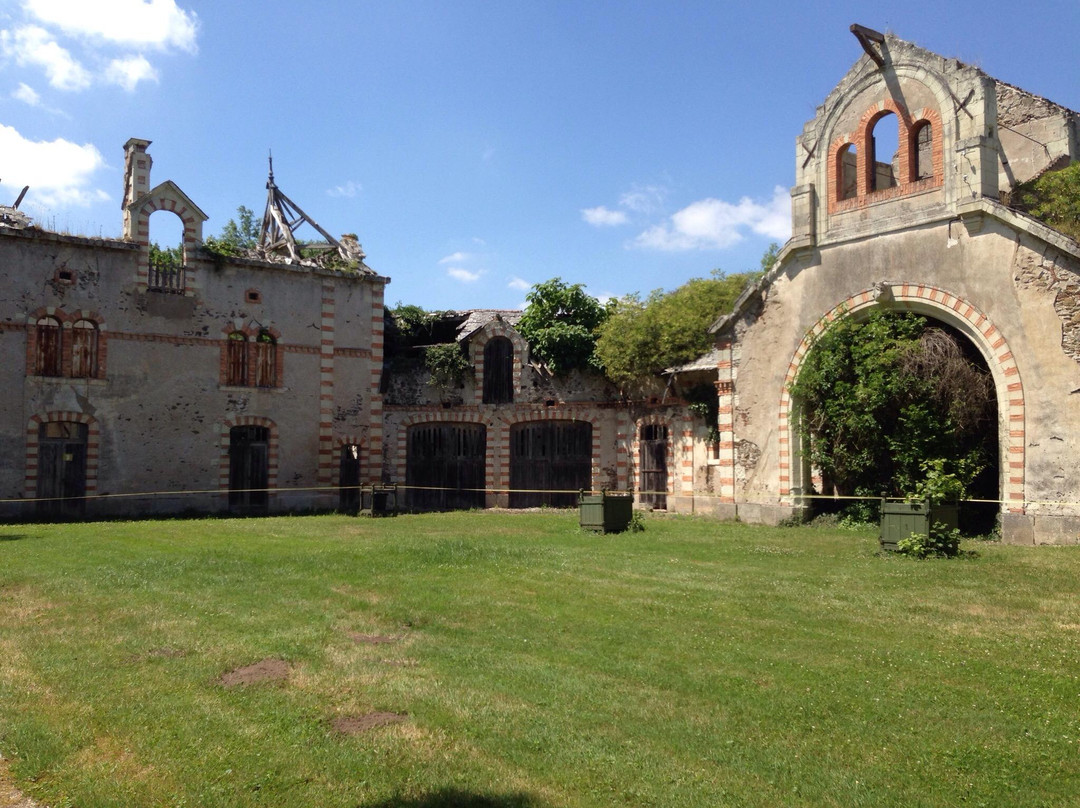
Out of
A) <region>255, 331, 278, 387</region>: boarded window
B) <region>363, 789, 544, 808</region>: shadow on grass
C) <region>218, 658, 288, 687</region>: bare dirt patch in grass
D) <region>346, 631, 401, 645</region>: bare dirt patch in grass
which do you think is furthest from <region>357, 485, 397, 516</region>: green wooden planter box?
<region>363, 789, 544, 808</region>: shadow on grass

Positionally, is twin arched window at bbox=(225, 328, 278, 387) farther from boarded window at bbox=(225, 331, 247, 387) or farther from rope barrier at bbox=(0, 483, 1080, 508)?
rope barrier at bbox=(0, 483, 1080, 508)

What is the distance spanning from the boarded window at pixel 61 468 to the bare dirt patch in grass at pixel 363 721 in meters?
18.6

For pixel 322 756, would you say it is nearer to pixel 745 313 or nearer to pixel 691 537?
pixel 691 537

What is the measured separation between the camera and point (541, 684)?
20.1 ft

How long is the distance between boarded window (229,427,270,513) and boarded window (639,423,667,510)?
406 inches

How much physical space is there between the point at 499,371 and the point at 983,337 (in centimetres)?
1348

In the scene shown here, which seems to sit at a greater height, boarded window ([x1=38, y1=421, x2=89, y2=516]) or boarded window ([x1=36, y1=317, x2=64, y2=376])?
boarded window ([x1=36, y1=317, x2=64, y2=376])

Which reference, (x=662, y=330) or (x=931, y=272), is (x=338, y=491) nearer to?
(x=662, y=330)

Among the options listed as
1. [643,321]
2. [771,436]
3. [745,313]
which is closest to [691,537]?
[771,436]

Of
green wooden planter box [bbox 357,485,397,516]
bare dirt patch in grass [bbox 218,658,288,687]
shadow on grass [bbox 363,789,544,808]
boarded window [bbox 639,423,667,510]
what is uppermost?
boarded window [bbox 639,423,667,510]

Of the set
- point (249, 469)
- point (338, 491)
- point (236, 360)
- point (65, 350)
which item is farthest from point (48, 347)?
point (338, 491)

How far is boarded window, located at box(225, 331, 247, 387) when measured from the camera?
23219 millimetres

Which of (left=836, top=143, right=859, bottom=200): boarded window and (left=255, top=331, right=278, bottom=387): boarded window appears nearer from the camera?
(left=836, top=143, right=859, bottom=200): boarded window

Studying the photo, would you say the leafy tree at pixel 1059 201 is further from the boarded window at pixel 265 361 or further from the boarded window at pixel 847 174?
the boarded window at pixel 265 361
